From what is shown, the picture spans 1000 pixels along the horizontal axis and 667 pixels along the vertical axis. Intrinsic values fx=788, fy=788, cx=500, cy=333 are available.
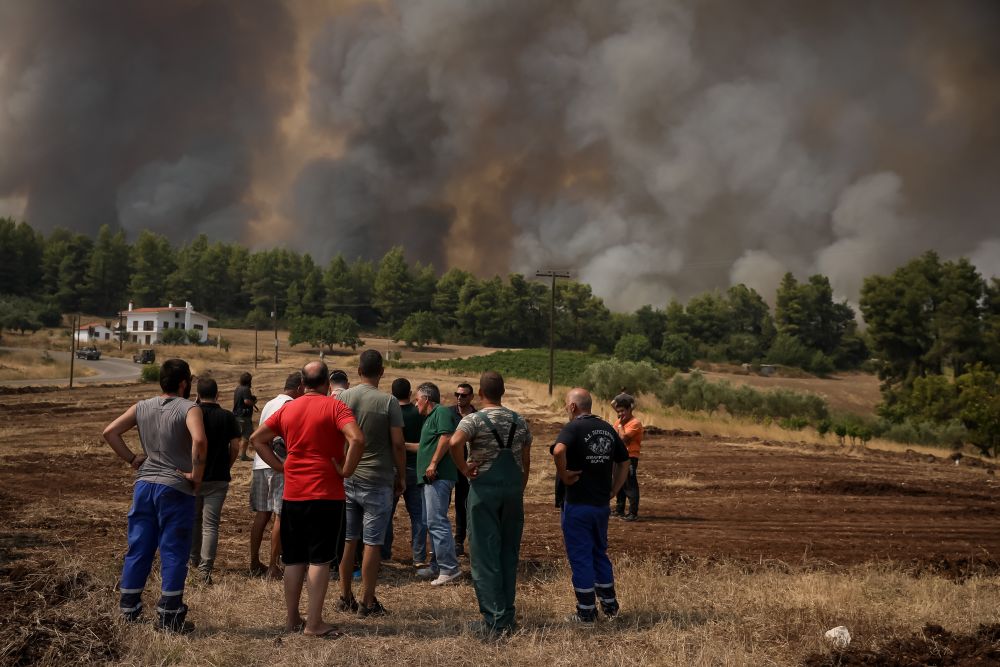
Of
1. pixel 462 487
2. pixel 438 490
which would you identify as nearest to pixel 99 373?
pixel 462 487

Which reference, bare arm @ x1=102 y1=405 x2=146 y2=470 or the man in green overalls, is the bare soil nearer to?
bare arm @ x1=102 y1=405 x2=146 y2=470

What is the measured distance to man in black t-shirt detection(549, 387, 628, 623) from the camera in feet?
22.8

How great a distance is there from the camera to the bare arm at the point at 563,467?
6.91m

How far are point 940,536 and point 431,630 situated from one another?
961 cm

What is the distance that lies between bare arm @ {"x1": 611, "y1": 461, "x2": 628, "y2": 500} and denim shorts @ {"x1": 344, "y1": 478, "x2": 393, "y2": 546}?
2060 millimetres

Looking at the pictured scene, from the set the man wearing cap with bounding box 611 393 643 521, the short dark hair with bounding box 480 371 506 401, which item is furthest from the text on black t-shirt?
the man wearing cap with bounding box 611 393 643 521

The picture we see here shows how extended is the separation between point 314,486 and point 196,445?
0.96 meters

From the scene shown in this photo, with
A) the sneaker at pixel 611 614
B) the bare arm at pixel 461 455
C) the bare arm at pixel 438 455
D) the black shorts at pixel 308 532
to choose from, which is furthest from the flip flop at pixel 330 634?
the sneaker at pixel 611 614

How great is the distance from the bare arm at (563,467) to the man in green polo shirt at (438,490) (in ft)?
5.16

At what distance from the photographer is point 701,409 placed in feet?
143

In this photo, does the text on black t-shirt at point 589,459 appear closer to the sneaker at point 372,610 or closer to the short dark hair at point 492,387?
the short dark hair at point 492,387

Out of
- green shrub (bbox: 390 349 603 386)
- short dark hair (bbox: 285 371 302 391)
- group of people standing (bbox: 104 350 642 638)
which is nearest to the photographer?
group of people standing (bbox: 104 350 642 638)

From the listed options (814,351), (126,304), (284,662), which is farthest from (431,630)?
(126,304)

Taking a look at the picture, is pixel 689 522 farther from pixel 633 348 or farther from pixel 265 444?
pixel 633 348
